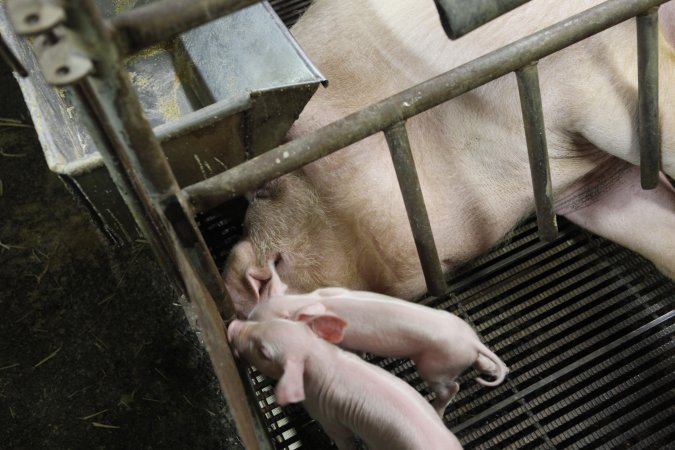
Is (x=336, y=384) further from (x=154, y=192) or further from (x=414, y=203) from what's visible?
(x=154, y=192)

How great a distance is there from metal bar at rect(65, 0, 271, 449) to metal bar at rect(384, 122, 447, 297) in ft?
1.26

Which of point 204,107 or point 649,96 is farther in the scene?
point 204,107

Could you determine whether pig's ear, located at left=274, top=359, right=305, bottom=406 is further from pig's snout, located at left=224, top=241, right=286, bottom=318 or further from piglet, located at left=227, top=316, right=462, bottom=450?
pig's snout, located at left=224, top=241, right=286, bottom=318

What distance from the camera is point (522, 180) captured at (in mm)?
1665

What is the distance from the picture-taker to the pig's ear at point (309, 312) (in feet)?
4.30

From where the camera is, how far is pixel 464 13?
1049mm

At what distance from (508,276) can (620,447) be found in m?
0.50

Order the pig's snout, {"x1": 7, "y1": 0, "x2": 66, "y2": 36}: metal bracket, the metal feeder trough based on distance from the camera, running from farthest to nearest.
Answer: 1. the pig's snout
2. the metal feeder trough
3. {"x1": 7, "y1": 0, "x2": 66, "y2": 36}: metal bracket

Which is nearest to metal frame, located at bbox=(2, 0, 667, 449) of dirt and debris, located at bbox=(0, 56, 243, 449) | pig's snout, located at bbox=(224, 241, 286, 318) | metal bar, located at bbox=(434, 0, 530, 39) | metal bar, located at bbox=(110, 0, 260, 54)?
metal bar, located at bbox=(110, 0, 260, 54)

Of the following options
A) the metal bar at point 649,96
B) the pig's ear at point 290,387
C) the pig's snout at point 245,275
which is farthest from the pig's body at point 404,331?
the metal bar at point 649,96

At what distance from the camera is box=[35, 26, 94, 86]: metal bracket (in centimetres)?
81

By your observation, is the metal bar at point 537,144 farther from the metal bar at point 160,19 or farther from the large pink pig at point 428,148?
A: the metal bar at point 160,19

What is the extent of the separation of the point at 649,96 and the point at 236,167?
Result: 2.81 feet

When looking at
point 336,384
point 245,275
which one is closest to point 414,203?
point 336,384
